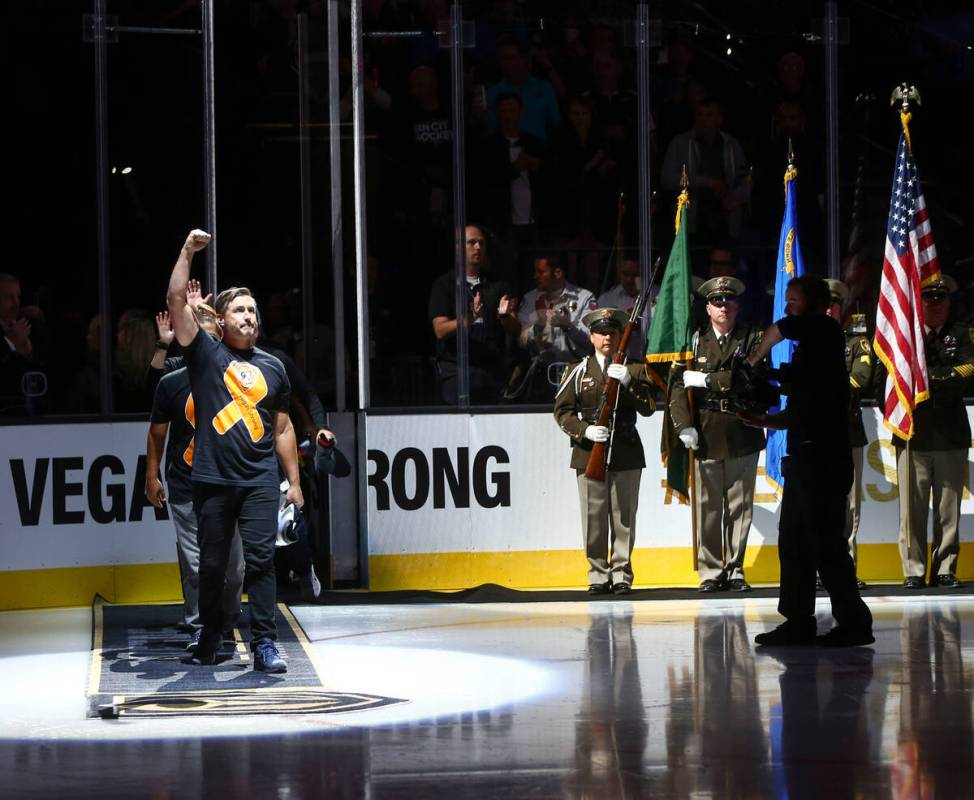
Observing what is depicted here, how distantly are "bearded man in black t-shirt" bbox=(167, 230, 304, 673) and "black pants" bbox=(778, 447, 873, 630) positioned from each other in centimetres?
289

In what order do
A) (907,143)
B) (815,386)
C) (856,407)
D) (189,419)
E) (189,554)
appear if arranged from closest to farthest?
1. (815,386)
2. (189,419)
3. (189,554)
4. (856,407)
5. (907,143)

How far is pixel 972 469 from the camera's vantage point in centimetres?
1381

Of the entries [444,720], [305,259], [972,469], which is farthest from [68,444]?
[972,469]

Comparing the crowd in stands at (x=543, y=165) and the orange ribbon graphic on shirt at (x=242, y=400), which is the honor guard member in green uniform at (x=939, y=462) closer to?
the crowd in stands at (x=543, y=165)

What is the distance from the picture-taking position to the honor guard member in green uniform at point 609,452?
12.9m

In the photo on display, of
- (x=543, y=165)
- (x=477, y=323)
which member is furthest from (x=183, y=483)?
(x=543, y=165)

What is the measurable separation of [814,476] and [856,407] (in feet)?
10.9

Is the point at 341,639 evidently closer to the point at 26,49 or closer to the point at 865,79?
the point at 26,49

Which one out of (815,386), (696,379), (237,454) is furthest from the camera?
(696,379)

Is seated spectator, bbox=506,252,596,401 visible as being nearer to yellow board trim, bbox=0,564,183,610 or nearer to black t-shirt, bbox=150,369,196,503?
yellow board trim, bbox=0,564,183,610

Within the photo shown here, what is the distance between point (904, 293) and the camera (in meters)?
13.3

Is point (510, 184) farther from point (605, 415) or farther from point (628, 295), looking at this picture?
point (605, 415)

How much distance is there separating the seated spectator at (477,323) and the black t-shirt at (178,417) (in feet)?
11.1

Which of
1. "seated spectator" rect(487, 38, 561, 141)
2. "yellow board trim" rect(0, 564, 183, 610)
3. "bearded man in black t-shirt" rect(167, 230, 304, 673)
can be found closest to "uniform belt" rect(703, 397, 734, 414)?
"bearded man in black t-shirt" rect(167, 230, 304, 673)
